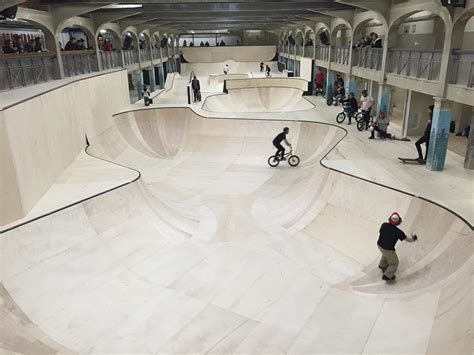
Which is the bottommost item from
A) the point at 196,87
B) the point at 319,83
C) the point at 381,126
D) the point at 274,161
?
the point at 274,161

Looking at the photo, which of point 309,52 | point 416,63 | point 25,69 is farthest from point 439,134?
point 309,52

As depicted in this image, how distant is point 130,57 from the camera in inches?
1001

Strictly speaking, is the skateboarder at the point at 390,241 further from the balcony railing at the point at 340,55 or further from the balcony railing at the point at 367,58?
the balcony railing at the point at 340,55

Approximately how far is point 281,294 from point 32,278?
435 cm

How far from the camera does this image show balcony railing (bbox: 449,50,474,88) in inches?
357

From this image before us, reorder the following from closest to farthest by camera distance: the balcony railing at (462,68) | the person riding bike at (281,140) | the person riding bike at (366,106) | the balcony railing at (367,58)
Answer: the balcony railing at (462,68) < the person riding bike at (281,140) < the person riding bike at (366,106) < the balcony railing at (367,58)

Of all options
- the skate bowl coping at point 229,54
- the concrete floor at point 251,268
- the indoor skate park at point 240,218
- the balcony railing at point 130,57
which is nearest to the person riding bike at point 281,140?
the indoor skate park at point 240,218

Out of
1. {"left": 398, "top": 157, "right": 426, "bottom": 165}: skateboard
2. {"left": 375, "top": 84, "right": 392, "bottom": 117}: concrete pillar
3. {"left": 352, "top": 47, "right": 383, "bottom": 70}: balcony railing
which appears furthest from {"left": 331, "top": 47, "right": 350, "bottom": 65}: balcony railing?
{"left": 398, "top": 157, "right": 426, "bottom": 165}: skateboard

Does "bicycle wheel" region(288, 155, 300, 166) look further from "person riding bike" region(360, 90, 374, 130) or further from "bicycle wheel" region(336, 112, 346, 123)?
"bicycle wheel" region(336, 112, 346, 123)

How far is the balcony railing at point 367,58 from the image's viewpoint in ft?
51.4

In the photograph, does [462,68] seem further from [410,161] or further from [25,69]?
[25,69]

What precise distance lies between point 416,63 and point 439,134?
2.99m

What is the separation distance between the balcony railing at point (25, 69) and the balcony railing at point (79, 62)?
118 cm

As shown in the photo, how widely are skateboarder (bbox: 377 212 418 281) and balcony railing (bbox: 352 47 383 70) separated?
10.4 metres
